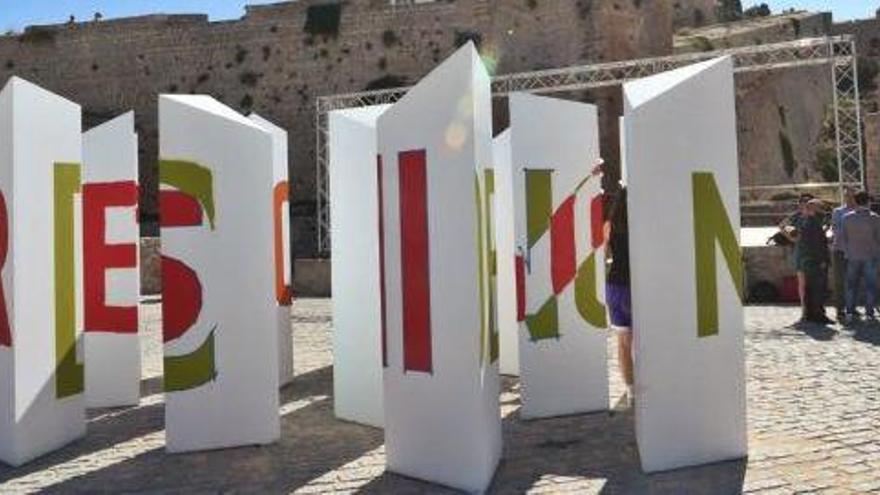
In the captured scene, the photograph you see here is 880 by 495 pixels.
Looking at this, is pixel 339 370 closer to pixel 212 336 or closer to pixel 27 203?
pixel 212 336

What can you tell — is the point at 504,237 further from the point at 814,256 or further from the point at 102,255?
the point at 814,256

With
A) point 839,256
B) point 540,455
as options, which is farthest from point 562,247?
point 839,256

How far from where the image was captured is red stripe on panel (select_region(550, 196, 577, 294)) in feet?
21.3

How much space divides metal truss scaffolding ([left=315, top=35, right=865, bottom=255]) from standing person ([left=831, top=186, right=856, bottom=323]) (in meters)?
5.98

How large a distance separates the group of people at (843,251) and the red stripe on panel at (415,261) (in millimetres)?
6755

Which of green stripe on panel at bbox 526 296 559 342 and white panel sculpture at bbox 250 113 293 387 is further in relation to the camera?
white panel sculpture at bbox 250 113 293 387

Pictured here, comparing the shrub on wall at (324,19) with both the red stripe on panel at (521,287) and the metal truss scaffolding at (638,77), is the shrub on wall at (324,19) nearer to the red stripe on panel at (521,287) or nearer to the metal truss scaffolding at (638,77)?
the metal truss scaffolding at (638,77)

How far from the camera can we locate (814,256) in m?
10.4

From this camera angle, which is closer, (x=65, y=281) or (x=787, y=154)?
(x=65, y=281)

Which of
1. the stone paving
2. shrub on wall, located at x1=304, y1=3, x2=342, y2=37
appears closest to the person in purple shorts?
the stone paving

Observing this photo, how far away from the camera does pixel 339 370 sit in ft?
21.6

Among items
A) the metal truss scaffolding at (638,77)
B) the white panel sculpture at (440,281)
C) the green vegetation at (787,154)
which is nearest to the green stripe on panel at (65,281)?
the white panel sculpture at (440,281)

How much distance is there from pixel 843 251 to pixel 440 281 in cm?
759

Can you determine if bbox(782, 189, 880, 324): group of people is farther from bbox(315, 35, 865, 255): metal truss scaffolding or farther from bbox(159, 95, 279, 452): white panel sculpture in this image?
bbox(159, 95, 279, 452): white panel sculpture
